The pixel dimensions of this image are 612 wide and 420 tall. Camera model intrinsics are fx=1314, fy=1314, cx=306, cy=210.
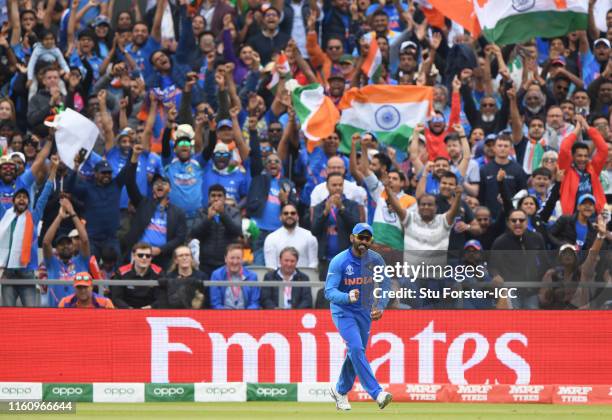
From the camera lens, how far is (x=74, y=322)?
61.1 feet

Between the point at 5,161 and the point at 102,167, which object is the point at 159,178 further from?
the point at 5,161

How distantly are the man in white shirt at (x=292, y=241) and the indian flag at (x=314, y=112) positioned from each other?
78.7 inches

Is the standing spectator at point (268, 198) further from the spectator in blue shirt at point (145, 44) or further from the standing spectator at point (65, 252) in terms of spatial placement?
the spectator in blue shirt at point (145, 44)

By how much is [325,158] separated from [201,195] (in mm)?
2234

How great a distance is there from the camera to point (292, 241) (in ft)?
65.1

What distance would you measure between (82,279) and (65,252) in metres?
1.41

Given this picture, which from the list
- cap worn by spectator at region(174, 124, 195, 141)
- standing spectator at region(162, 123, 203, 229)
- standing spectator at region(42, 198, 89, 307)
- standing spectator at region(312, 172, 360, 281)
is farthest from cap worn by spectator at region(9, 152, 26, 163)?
standing spectator at region(312, 172, 360, 281)

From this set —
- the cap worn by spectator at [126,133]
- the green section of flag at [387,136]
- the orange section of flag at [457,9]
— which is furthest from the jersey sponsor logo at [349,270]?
the orange section of flag at [457,9]

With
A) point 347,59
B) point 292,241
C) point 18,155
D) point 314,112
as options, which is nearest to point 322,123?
point 314,112

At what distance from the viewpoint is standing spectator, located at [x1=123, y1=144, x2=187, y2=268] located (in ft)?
66.0

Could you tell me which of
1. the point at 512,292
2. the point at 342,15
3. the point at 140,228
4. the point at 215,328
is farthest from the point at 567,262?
the point at 342,15

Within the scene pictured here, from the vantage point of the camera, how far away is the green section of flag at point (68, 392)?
18.2 metres

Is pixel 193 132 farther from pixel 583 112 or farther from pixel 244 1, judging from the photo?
pixel 583 112

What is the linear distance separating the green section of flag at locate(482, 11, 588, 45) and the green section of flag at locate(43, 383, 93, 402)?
879cm
